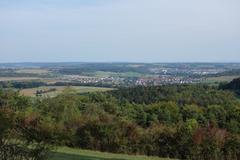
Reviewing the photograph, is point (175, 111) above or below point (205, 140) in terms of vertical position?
below

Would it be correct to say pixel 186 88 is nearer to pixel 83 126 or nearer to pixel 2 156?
pixel 83 126

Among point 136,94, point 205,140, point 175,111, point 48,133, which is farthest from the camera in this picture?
point 136,94

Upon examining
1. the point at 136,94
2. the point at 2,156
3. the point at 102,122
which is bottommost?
the point at 136,94

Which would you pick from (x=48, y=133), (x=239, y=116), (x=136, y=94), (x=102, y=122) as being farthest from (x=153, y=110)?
(x=48, y=133)

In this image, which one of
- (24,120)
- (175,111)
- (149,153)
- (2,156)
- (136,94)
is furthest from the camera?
(136,94)

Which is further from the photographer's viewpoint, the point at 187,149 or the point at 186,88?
the point at 186,88

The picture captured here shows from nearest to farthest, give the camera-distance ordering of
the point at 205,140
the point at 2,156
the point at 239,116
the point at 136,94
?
the point at 2,156, the point at 205,140, the point at 239,116, the point at 136,94

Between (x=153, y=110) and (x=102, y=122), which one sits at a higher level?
(x=102, y=122)

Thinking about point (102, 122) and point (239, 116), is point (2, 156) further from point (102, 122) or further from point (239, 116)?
point (239, 116)

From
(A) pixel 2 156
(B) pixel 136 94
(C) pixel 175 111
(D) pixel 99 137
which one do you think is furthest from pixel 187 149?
(B) pixel 136 94
